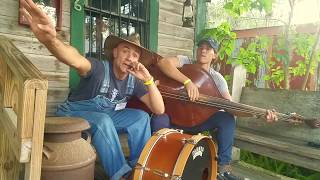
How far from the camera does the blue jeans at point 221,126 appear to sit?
11.4 feet

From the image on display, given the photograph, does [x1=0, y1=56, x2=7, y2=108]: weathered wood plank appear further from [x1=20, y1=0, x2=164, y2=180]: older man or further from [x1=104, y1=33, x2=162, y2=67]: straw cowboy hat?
[x1=104, y1=33, x2=162, y2=67]: straw cowboy hat

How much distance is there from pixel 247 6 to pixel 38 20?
3.94 m

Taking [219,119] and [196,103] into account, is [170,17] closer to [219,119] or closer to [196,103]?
[196,103]

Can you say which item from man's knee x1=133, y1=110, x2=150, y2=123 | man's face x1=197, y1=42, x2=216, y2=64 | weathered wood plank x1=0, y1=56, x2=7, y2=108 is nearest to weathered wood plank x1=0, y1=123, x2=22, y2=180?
weathered wood plank x1=0, y1=56, x2=7, y2=108

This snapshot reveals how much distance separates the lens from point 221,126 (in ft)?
11.8

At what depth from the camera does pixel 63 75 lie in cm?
368

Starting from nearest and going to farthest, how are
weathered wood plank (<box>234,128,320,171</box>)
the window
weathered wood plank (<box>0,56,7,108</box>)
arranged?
weathered wood plank (<box>0,56,7,108</box>) → weathered wood plank (<box>234,128,320,171</box>) → the window

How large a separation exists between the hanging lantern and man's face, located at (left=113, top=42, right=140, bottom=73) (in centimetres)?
213

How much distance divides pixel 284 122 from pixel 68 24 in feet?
9.54

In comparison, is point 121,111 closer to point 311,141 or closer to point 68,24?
point 68,24

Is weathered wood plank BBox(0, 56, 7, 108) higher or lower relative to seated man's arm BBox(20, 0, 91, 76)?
lower

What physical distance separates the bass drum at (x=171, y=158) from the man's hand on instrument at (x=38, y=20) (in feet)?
3.59

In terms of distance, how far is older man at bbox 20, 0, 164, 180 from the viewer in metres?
2.55

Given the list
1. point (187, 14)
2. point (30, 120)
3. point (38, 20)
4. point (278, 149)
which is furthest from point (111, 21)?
point (30, 120)
